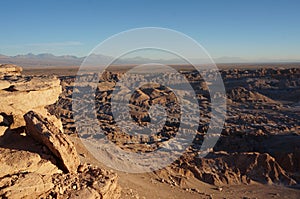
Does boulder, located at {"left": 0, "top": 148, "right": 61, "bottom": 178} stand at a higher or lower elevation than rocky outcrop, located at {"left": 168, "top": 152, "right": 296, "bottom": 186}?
higher

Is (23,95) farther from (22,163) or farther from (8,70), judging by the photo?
(22,163)

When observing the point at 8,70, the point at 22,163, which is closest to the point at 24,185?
the point at 22,163

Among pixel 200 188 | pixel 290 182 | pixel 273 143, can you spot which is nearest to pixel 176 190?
pixel 200 188

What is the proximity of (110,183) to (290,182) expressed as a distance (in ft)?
30.2

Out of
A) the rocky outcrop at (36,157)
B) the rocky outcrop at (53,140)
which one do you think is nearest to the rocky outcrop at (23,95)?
the rocky outcrop at (36,157)

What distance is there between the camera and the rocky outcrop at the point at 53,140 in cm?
641

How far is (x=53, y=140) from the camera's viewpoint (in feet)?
20.9

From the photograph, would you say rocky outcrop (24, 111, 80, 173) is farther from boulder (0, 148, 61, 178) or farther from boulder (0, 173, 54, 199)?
boulder (0, 173, 54, 199)

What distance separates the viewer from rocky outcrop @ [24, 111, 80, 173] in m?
6.41

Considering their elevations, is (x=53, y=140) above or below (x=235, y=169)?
above

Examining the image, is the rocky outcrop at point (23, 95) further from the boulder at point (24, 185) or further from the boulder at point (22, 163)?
the boulder at point (24, 185)

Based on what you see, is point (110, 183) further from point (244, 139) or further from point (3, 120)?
point (244, 139)

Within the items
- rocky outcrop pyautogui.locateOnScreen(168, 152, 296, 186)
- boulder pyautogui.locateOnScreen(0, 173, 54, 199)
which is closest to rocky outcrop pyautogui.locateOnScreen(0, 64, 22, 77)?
boulder pyautogui.locateOnScreen(0, 173, 54, 199)

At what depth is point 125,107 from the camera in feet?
98.5
